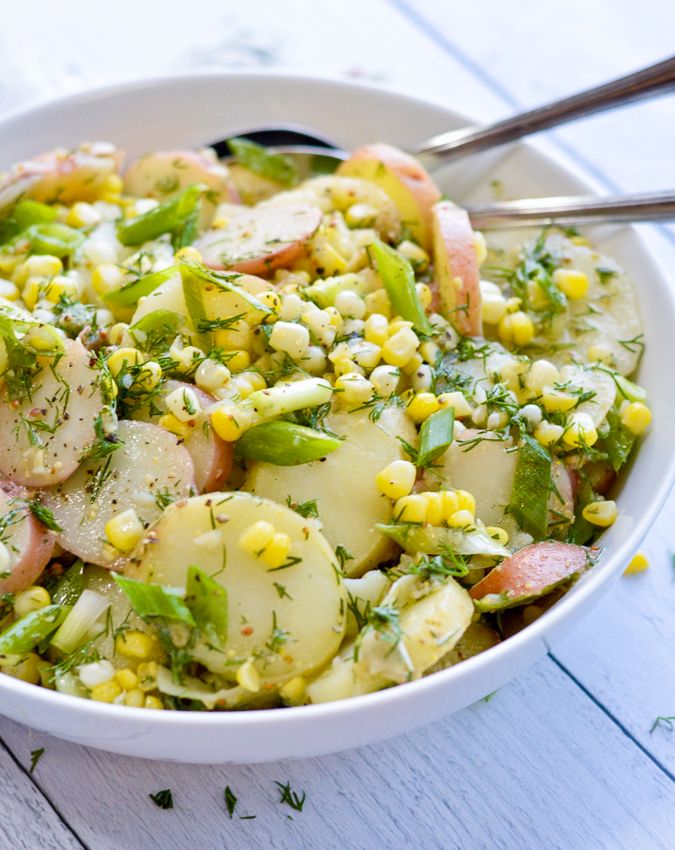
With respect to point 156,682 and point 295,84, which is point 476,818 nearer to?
point 156,682

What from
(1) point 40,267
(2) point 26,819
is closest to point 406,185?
(1) point 40,267

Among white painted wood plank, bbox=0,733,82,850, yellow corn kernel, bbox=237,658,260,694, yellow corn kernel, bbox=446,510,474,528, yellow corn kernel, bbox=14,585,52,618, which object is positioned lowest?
white painted wood plank, bbox=0,733,82,850

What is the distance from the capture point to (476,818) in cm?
247

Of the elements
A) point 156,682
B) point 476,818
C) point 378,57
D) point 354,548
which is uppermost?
point 378,57

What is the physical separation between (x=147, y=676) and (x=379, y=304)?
1.40 m

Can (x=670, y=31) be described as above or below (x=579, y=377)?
above

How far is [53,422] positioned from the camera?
2.61 meters

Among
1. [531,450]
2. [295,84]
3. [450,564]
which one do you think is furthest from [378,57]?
[450,564]

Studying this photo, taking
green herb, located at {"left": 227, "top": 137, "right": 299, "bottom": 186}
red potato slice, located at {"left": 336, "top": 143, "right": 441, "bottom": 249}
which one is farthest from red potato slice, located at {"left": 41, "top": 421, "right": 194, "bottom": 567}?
green herb, located at {"left": 227, "top": 137, "right": 299, "bottom": 186}

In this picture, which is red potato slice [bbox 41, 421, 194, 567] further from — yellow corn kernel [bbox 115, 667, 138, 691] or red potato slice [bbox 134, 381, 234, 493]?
yellow corn kernel [bbox 115, 667, 138, 691]

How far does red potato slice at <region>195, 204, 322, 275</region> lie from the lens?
3096mm

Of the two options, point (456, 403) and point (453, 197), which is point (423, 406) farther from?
point (453, 197)

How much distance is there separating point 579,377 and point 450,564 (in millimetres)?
859

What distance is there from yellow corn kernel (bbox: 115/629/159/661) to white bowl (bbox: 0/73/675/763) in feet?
0.72
